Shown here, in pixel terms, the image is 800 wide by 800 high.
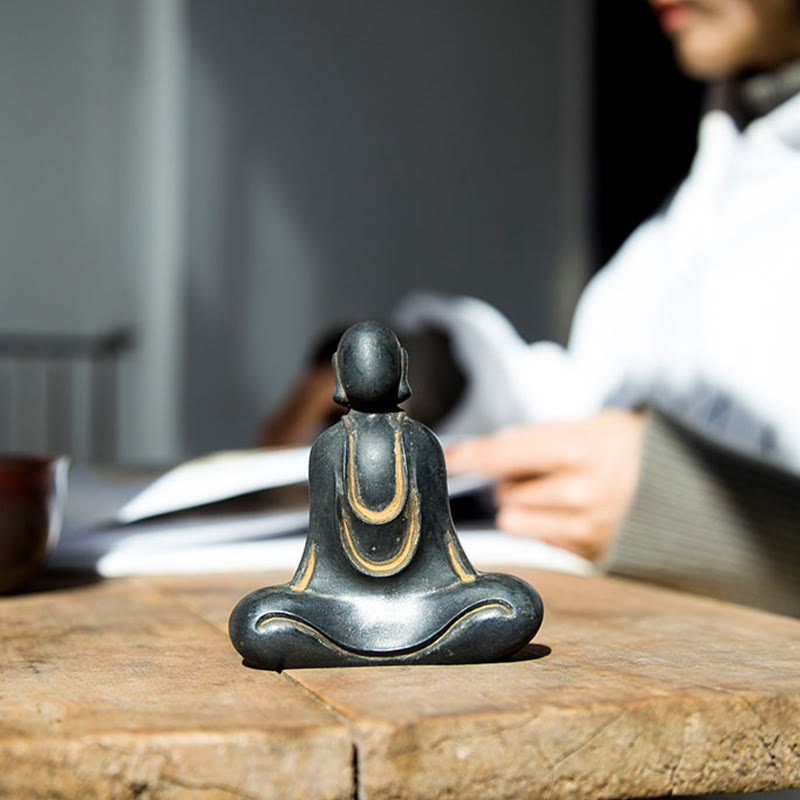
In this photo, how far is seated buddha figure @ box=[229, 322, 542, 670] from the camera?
0.39 metres

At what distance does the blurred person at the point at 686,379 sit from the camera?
0.71 metres

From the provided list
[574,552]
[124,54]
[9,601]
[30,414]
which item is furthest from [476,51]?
[9,601]

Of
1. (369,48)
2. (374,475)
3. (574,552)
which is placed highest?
(369,48)

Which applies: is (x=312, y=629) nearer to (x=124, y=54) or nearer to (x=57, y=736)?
(x=57, y=736)

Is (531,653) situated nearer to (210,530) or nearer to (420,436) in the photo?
(420,436)

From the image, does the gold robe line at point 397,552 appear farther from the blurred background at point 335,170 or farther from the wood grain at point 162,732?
the blurred background at point 335,170

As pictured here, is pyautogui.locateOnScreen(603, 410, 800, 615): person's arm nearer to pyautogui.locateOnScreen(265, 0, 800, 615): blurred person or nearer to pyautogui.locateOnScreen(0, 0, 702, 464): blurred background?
pyautogui.locateOnScreen(265, 0, 800, 615): blurred person

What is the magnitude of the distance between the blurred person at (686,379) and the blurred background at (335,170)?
3.90 ft

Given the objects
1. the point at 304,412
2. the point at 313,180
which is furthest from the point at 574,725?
the point at 313,180

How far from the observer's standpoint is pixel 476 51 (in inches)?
113

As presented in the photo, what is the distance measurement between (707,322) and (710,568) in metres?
0.35

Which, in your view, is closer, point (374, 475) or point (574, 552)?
point (374, 475)

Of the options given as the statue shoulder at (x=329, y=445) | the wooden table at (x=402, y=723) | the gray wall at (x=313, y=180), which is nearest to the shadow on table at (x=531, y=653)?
the wooden table at (x=402, y=723)

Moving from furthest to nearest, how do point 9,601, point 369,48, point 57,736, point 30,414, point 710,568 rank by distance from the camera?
1. point 30,414
2. point 369,48
3. point 710,568
4. point 9,601
5. point 57,736
